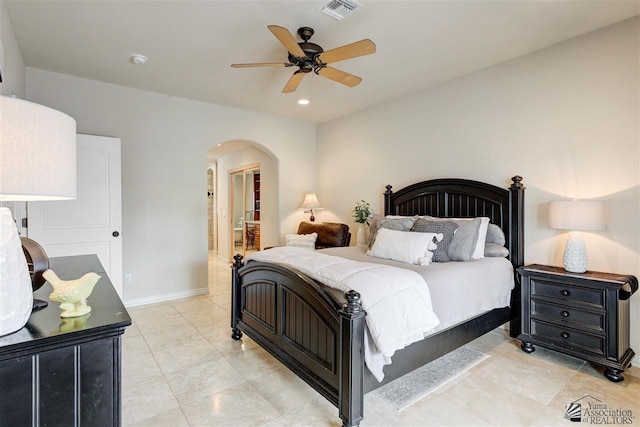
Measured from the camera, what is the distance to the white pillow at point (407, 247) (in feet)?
9.34

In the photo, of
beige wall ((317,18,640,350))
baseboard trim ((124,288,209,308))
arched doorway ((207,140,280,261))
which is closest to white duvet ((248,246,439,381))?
beige wall ((317,18,640,350))

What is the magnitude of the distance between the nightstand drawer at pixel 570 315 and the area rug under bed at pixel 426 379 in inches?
23.4

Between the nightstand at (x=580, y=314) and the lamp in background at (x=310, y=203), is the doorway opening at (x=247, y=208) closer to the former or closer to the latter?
the lamp in background at (x=310, y=203)

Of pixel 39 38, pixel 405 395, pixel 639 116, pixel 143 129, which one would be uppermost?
pixel 39 38

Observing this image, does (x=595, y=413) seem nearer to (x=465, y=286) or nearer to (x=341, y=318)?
(x=465, y=286)

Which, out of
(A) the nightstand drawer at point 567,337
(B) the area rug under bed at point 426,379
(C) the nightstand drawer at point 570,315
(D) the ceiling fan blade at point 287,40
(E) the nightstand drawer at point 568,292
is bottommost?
(B) the area rug under bed at point 426,379

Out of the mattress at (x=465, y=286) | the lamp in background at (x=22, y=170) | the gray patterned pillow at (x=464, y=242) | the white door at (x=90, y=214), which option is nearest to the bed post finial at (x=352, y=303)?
the mattress at (x=465, y=286)

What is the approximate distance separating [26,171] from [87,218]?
3331 mm

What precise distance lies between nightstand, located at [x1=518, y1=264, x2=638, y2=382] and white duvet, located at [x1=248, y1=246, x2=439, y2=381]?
1.30 meters

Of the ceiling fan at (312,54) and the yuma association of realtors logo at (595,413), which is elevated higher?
the ceiling fan at (312,54)

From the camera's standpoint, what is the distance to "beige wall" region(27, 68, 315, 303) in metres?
3.83

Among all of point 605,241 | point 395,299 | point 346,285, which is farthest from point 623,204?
point 346,285

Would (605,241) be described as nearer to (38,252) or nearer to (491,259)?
(491,259)

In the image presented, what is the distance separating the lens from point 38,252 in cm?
133
